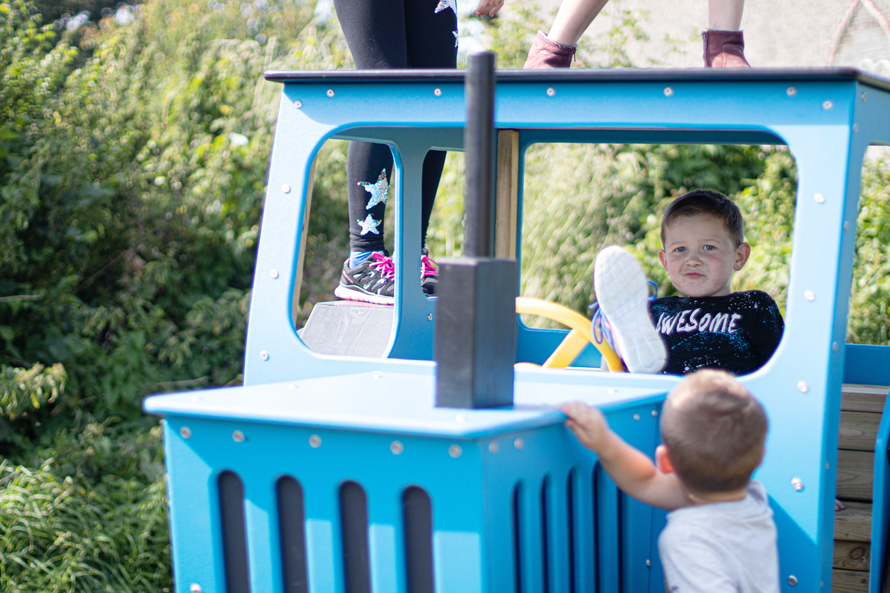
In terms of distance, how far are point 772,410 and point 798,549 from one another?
0.74 feet

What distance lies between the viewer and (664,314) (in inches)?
96.0

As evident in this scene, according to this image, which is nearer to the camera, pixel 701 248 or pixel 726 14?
pixel 726 14

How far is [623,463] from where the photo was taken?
4.33 ft

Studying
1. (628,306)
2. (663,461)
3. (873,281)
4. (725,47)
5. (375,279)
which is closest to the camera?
(663,461)

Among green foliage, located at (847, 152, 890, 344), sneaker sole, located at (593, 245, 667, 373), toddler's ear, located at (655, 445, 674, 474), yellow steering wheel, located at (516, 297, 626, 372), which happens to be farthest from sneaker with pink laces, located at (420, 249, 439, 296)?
green foliage, located at (847, 152, 890, 344)

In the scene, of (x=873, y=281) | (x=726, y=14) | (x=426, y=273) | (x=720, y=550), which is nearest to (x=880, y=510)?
(x=720, y=550)

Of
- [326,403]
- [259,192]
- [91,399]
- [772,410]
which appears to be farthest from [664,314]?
[259,192]

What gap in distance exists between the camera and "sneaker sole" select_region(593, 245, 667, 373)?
5.10 ft

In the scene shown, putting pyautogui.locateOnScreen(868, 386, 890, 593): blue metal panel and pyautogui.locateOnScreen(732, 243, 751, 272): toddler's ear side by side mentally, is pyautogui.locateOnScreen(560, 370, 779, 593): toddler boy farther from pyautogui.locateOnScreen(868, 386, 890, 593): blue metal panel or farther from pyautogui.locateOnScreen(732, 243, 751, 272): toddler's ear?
pyautogui.locateOnScreen(732, 243, 751, 272): toddler's ear

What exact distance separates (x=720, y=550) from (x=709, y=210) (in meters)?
1.30

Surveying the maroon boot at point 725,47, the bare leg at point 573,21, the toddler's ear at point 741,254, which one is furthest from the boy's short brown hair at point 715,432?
the toddler's ear at point 741,254

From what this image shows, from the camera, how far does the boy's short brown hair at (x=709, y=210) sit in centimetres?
243

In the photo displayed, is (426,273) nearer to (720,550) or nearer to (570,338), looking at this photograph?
(570,338)

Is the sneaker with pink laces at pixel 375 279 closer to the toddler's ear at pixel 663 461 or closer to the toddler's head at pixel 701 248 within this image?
the toddler's head at pixel 701 248
